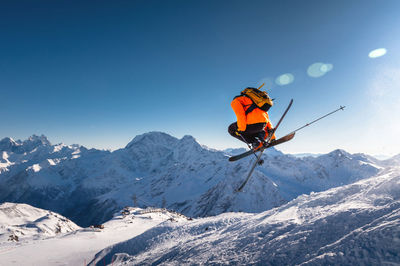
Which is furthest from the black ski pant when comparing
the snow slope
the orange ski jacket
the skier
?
the snow slope

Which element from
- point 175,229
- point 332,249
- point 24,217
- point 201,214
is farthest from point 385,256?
point 201,214

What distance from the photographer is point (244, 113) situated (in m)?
7.02

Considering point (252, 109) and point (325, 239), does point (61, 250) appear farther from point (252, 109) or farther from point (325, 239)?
point (325, 239)

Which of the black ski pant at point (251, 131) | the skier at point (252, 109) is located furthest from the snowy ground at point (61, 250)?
the skier at point (252, 109)

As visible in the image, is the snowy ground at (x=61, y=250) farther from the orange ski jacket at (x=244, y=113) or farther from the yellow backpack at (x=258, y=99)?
the yellow backpack at (x=258, y=99)

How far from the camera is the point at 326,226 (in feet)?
21.1

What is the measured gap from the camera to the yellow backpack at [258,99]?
673 centimetres

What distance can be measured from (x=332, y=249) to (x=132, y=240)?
14.5m

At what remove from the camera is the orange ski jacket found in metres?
6.95

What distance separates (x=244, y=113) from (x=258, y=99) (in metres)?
0.66

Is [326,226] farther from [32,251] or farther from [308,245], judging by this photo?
[32,251]

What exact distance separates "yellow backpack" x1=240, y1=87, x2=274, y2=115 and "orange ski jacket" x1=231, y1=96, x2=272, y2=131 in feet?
0.37

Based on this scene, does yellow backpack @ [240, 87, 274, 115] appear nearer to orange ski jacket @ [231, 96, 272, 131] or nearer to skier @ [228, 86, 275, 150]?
skier @ [228, 86, 275, 150]

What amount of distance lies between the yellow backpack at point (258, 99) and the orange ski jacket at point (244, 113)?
0.37 feet
